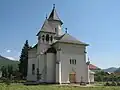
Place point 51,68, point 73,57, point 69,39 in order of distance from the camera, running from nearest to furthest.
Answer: point 51,68
point 73,57
point 69,39

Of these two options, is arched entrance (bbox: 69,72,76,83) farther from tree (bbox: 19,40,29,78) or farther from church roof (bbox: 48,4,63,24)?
tree (bbox: 19,40,29,78)

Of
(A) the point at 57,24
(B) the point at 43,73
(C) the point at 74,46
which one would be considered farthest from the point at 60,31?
(B) the point at 43,73

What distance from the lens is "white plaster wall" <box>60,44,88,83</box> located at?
38606 millimetres

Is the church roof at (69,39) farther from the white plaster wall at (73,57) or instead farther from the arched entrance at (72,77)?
the arched entrance at (72,77)

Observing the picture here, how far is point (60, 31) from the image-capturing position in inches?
1889

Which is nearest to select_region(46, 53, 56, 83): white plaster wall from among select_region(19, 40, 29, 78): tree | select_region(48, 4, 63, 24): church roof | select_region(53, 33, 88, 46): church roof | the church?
the church

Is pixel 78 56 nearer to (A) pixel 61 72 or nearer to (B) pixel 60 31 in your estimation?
(A) pixel 61 72

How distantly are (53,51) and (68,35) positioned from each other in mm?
5435

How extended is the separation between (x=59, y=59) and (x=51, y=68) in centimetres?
252

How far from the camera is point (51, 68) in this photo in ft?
127

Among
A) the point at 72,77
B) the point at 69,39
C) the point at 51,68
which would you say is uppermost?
the point at 69,39

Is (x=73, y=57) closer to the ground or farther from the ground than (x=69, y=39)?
closer to the ground

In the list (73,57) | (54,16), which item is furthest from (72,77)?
(54,16)

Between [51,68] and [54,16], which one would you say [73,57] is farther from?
[54,16]
